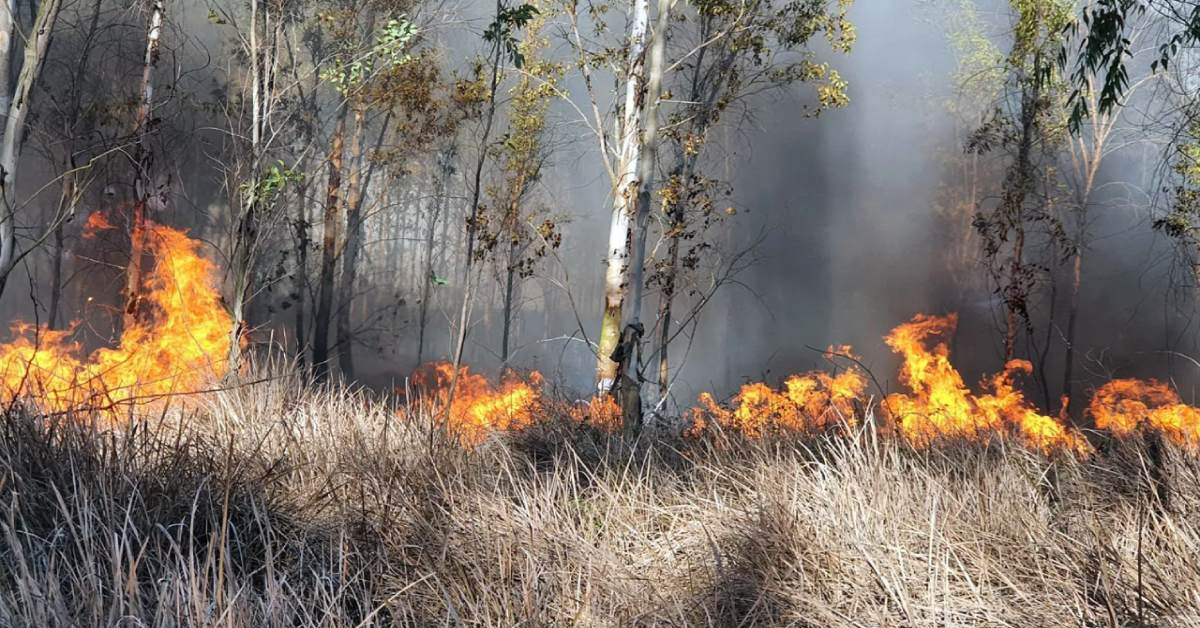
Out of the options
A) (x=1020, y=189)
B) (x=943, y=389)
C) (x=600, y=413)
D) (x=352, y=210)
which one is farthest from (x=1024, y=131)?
(x=352, y=210)

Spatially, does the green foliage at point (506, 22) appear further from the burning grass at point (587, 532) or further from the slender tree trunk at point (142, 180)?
the slender tree trunk at point (142, 180)

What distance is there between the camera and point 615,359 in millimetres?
7527

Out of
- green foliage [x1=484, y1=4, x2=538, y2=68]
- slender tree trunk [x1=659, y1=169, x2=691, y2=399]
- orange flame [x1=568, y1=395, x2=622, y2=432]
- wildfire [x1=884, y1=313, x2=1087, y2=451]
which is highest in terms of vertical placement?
green foliage [x1=484, y1=4, x2=538, y2=68]

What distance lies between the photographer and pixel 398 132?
16328 mm

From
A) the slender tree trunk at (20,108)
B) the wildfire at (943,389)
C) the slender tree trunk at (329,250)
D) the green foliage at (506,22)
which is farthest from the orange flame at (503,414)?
the slender tree trunk at (329,250)

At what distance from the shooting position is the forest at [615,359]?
3123 mm

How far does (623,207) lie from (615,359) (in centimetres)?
121

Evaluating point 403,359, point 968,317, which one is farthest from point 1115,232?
point 403,359

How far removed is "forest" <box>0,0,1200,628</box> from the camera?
3123 millimetres

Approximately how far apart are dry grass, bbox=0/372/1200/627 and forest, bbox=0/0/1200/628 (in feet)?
0.08

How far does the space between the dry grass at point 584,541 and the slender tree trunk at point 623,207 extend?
323cm

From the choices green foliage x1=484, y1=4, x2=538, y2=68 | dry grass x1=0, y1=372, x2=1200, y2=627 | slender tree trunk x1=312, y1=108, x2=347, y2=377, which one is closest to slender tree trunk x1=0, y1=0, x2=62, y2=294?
dry grass x1=0, y1=372, x2=1200, y2=627

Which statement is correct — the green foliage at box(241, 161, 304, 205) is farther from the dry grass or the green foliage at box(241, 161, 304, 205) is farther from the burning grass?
the dry grass

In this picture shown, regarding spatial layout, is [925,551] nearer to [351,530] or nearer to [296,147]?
[351,530]
